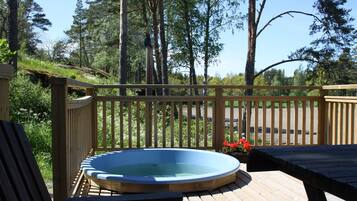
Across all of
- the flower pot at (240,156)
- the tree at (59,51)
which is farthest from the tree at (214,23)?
the tree at (59,51)

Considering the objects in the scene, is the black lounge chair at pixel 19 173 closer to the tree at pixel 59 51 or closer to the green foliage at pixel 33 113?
the green foliage at pixel 33 113

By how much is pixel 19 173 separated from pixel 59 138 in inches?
48.3

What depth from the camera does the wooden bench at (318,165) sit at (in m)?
1.24

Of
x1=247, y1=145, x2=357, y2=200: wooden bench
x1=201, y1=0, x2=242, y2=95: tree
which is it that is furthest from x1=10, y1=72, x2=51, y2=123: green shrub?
x1=201, y1=0, x2=242, y2=95: tree

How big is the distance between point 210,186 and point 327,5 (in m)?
10.2

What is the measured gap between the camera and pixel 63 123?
2.68m

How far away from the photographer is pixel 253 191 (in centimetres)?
359

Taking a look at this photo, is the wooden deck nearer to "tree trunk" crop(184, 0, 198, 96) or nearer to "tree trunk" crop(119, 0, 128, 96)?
"tree trunk" crop(119, 0, 128, 96)

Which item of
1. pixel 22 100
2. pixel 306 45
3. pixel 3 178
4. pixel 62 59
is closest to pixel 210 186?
pixel 3 178

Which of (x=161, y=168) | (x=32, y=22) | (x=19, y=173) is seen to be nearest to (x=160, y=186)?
(x=161, y=168)

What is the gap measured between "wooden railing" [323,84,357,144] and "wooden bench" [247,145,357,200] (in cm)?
306

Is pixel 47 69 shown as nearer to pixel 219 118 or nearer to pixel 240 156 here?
pixel 219 118

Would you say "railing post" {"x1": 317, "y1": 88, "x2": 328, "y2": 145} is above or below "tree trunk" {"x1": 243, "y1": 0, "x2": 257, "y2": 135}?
below

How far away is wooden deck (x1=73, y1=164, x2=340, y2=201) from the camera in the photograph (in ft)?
11.0
